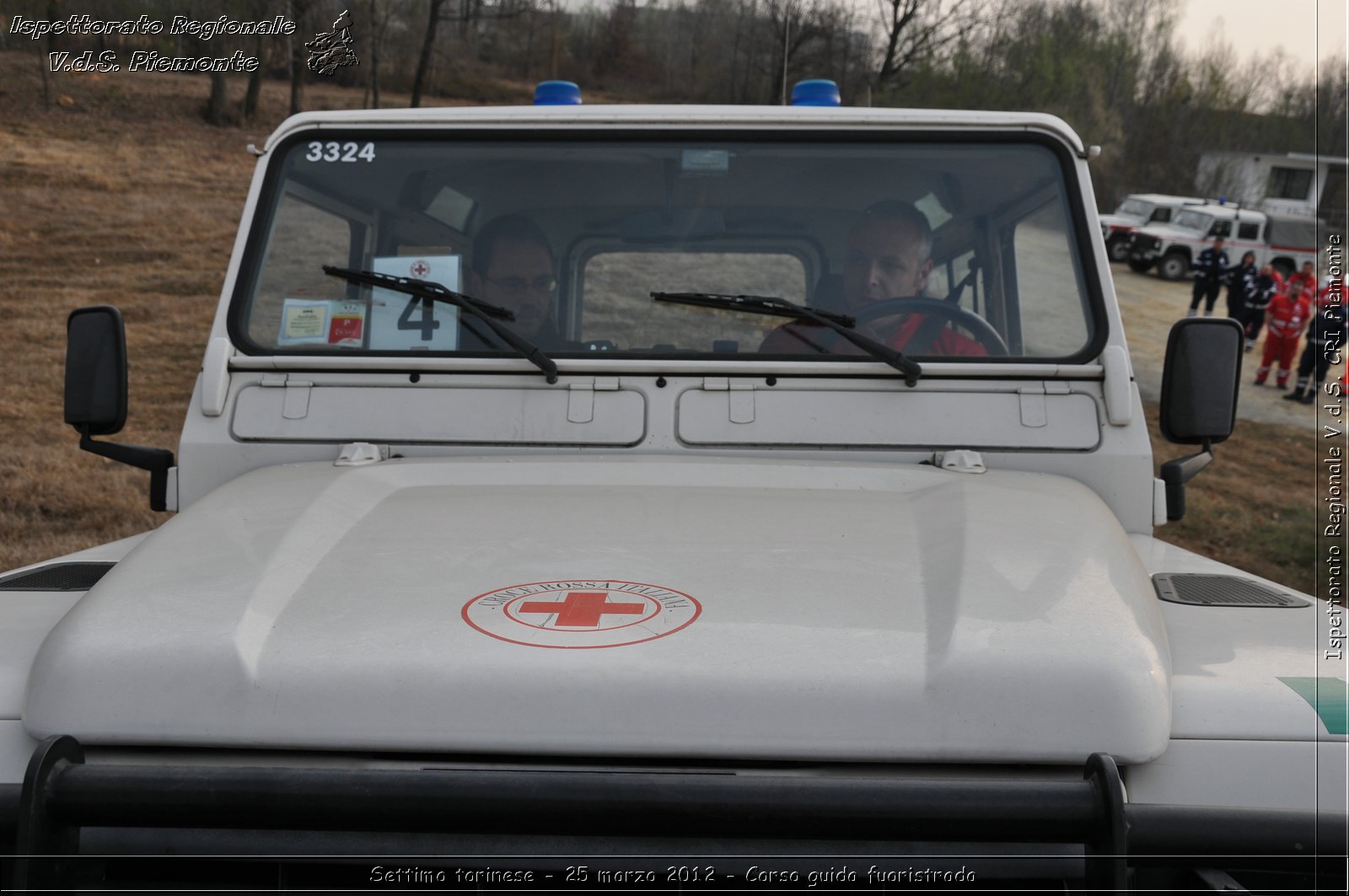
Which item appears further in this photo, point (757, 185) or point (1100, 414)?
point (757, 185)

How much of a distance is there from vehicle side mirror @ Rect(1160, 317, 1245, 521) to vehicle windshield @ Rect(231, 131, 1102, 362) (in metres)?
0.21

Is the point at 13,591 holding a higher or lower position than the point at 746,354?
lower

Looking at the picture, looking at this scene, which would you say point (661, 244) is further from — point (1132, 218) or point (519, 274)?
point (1132, 218)

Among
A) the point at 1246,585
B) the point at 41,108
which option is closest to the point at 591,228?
the point at 1246,585

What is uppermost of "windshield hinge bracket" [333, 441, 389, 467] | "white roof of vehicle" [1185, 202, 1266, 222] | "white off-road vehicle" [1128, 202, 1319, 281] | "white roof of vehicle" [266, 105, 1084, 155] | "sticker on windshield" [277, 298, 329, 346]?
"white roof of vehicle" [1185, 202, 1266, 222]

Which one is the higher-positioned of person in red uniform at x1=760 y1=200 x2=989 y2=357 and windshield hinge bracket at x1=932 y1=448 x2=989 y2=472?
person in red uniform at x1=760 y1=200 x2=989 y2=357

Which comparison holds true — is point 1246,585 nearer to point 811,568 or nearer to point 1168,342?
point 1168,342

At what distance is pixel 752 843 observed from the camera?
1522mm

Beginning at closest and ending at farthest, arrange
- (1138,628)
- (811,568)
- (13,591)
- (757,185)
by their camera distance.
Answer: (1138,628)
(811,568)
(13,591)
(757,185)

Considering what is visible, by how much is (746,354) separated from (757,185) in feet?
1.42

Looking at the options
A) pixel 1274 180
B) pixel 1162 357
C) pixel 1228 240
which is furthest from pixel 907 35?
pixel 1274 180

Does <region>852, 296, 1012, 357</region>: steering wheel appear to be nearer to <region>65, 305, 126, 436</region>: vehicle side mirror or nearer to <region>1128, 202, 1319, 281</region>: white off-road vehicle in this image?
<region>65, 305, 126, 436</region>: vehicle side mirror

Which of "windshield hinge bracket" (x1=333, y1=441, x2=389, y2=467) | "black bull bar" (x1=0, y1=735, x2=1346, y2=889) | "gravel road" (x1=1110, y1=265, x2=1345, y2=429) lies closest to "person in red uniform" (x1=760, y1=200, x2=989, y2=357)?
"windshield hinge bracket" (x1=333, y1=441, x2=389, y2=467)

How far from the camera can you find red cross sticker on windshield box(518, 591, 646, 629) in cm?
172
